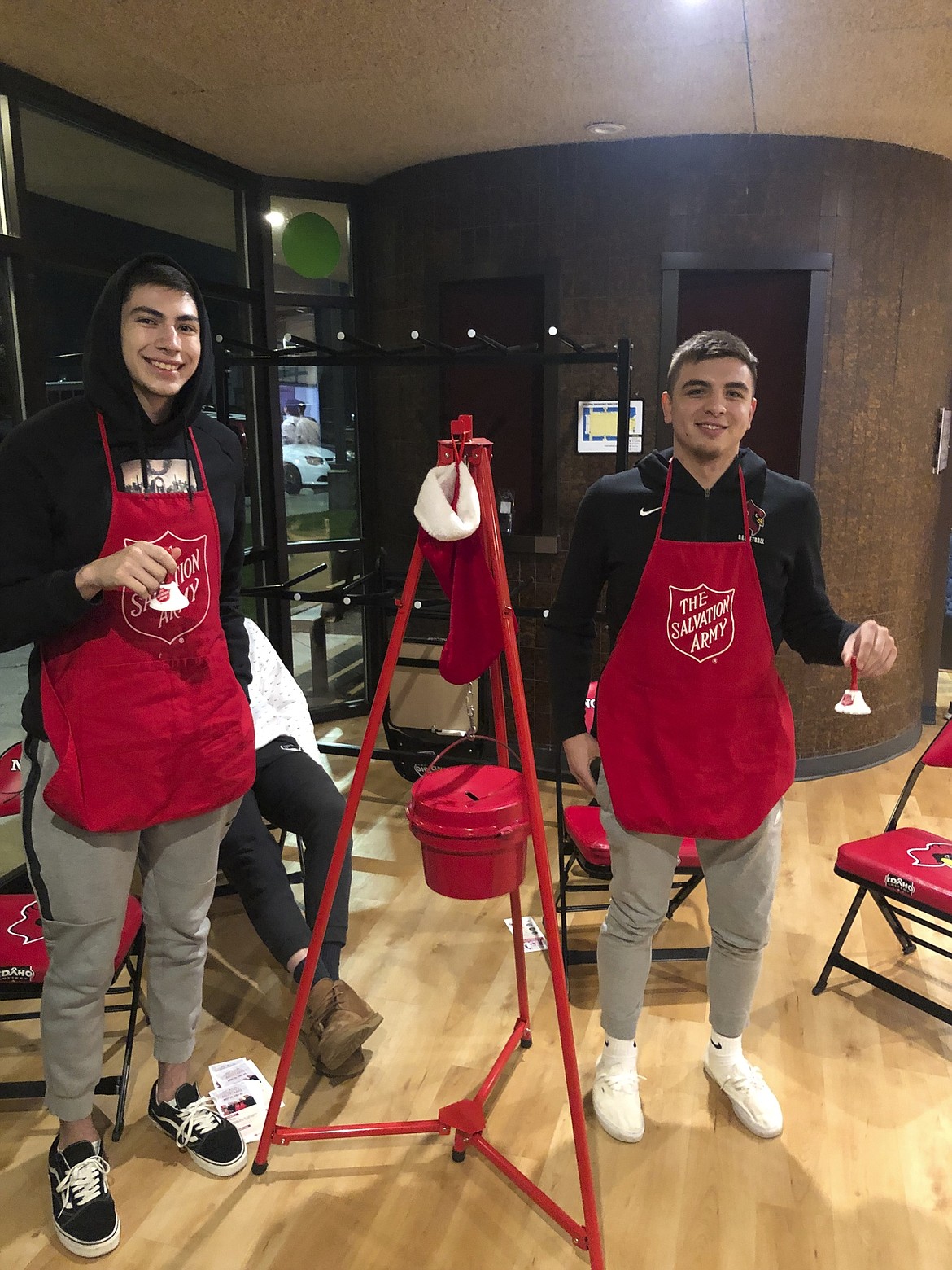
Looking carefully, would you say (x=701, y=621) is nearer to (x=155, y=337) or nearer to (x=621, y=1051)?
(x=621, y=1051)

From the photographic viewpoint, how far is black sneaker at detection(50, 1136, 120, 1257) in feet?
5.64

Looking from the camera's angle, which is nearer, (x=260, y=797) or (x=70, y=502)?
(x=70, y=502)

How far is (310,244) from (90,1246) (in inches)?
156

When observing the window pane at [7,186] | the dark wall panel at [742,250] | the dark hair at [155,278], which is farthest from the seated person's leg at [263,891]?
the window pane at [7,186]

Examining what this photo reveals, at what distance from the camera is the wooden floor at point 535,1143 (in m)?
1.75

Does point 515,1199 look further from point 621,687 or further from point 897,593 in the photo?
point 897,593

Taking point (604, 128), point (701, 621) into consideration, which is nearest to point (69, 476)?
point (701, 621)

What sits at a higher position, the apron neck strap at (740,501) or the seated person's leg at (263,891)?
the apron neck strap at (740,501)

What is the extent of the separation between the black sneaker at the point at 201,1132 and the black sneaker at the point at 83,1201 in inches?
6.7

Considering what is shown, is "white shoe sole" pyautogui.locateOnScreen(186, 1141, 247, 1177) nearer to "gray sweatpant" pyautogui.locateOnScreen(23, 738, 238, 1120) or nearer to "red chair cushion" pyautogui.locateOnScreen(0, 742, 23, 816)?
"gray sweatpant" pyautogui.locateOnScreen(23, 738, 238, 1120)

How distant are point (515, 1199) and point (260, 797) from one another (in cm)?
124

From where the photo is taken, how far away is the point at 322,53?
2.80m

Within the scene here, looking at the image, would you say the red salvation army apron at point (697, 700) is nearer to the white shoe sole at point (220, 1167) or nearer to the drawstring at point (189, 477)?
the drawstring at point (189, 477)

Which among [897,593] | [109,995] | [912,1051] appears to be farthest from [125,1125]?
[897,593]
